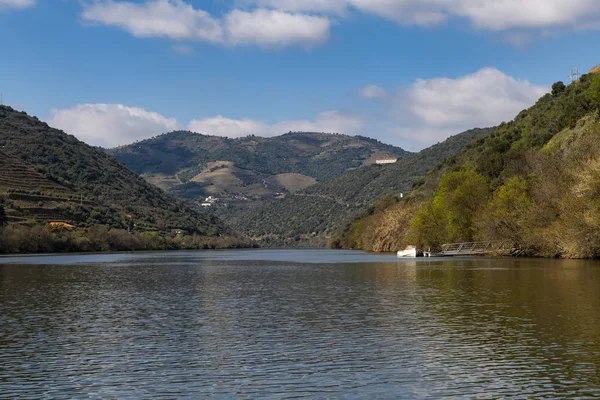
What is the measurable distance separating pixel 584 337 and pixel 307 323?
1228cm

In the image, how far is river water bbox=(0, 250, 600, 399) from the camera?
21062 millimetres

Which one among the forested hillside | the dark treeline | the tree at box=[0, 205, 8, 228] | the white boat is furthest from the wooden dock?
the tree at box=[0, 205, 8, 228]

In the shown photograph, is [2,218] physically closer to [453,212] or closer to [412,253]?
[412,253]

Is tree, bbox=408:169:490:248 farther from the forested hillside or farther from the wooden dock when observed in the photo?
the wooden dock

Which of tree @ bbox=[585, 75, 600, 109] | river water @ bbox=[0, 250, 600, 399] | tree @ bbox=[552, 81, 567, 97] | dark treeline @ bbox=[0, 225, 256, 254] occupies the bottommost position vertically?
river water @ bbox=[0, 250, 600, 399]

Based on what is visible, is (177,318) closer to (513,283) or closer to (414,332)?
(414,332)

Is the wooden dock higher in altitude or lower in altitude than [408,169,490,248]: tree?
lower

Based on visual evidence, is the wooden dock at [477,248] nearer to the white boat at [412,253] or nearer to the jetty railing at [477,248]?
the jetty railing at [477,248]

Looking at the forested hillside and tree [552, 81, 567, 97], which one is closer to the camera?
the forested hillside

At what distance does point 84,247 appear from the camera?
175750 mm

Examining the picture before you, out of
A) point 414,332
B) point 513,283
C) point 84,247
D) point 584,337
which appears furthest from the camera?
point 84,247

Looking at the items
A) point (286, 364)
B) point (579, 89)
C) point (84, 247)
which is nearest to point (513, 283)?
point (286, 364)

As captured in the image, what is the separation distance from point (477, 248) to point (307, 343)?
305 ft

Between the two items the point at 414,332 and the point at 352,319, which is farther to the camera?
the point at 352,319
